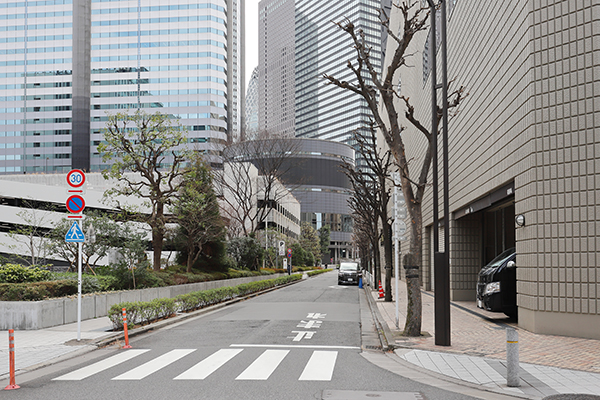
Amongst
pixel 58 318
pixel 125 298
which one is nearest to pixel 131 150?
pixel 125 298

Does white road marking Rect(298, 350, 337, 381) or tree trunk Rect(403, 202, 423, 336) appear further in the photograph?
tree trunk Rect(403, 202, 423, 336)

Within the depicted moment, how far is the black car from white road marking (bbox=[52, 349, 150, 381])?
9.60 metres

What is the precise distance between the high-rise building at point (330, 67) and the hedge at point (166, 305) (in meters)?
130

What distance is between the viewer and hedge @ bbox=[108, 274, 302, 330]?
44.0 ft

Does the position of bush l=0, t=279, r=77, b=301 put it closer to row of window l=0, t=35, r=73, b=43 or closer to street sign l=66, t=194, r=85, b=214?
street sign l=66, t=194, r=85, b=214

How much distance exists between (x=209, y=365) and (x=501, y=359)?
17.5 feet

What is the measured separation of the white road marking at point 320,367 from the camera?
8.16m

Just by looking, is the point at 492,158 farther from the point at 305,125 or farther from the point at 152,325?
the point at 305,125

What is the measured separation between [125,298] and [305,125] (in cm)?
17597

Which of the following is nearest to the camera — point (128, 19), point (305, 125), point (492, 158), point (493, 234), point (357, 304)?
point (492, 158)

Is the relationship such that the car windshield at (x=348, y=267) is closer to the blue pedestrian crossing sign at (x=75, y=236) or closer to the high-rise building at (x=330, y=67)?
the blue pedestrian crossing sign at (x=75, y=236)

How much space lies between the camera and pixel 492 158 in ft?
53.2

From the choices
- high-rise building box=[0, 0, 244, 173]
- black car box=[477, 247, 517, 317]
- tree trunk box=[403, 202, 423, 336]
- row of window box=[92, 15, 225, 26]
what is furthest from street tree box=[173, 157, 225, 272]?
row of window box=[92, 15, 225, 26]

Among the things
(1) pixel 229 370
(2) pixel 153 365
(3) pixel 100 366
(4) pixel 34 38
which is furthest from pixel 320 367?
(4) pixel 34 38
